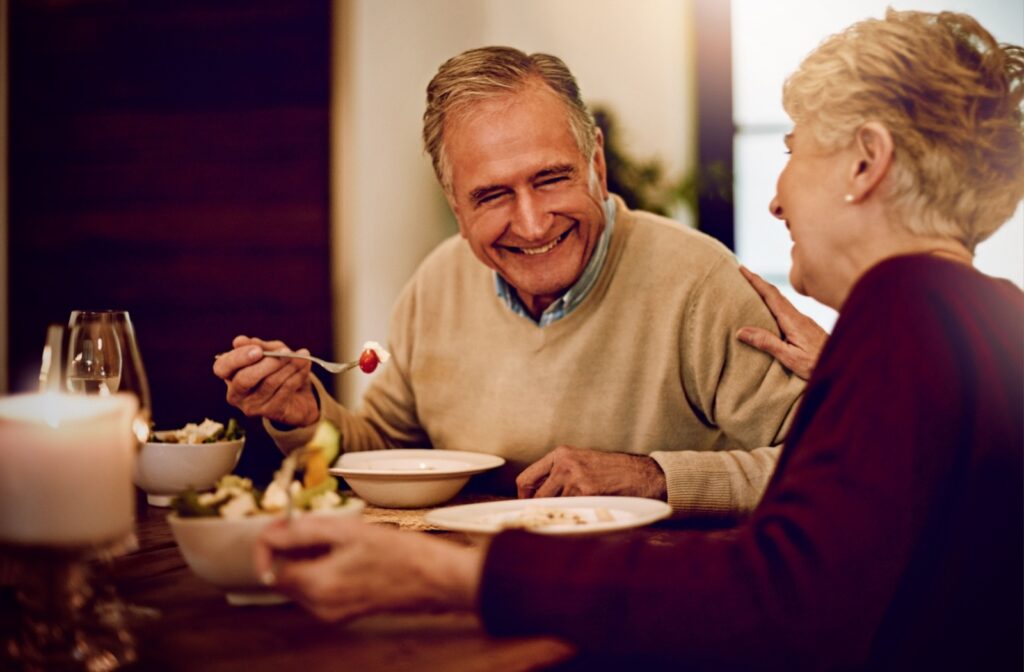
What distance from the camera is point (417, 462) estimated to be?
71.4 inches

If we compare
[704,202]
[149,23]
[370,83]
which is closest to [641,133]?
[704,202]

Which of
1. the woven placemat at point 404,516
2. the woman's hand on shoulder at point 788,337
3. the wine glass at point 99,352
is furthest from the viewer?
the woman's hand on shoulder at point 788,337

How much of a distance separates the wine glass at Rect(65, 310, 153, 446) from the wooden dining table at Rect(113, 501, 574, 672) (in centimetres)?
32

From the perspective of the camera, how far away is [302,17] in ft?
11.5

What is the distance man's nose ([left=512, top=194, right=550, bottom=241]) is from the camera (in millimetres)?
1915

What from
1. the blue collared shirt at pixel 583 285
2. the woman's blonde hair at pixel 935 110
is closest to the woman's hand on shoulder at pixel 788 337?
the blue collared shirt at pixel 583 285

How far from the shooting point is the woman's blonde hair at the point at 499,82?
1.88 meters

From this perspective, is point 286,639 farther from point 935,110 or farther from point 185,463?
point 935,110

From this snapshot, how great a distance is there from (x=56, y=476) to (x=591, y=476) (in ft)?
2.82

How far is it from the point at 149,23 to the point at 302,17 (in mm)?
542

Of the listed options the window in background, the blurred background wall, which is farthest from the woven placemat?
the window in background

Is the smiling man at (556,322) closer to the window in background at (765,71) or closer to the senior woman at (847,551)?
the senior woman at (847,551)

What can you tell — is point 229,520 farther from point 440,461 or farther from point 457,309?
point 457,309

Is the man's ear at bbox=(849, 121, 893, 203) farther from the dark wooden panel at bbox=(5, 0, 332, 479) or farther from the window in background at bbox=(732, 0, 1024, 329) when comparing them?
the window in background at bbox=(732, 0, 1024, 329)
